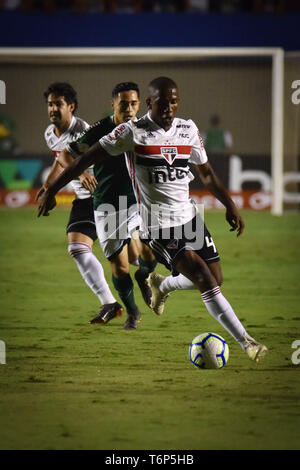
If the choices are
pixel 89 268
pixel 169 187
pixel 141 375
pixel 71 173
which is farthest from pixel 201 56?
pixel 141 375

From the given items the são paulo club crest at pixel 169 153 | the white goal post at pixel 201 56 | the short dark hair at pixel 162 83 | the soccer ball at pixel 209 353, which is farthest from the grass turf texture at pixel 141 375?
the white goal post at pixel 201 56

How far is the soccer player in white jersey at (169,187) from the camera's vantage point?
21.5 feet

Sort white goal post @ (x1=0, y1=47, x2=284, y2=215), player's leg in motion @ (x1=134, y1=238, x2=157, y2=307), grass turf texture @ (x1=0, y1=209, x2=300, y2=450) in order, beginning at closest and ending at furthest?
grass turf texture @ (x1=0, y1=209, x2=300, y2=450)
player's leg in motion @ (x1=134, y1=238, x2=157, y2=307)
white goal post @ (x1=0, y1=47, x2=284, y2=215)

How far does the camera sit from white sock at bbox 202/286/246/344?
6.45 meters

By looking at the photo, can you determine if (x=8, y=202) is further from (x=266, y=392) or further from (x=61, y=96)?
(x=266, y=392)

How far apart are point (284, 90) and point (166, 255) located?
13162 millimetres

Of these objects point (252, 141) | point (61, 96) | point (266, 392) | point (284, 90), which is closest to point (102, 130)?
point (61, 96)

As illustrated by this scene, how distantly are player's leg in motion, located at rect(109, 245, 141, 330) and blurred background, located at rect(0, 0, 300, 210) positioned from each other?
11.2 meters

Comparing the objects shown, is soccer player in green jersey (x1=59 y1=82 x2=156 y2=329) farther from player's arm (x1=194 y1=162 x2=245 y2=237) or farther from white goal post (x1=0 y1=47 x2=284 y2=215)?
white goal post (x1=0 y1=47 x2=284 y2=215)

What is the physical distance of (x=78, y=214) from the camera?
28.0ft

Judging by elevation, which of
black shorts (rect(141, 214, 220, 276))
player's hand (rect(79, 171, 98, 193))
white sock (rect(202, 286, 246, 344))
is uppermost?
player's hand (rect(79, 171, 98, 193))

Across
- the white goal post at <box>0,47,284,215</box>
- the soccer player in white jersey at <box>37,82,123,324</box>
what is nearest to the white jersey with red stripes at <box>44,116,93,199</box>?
the soccer player in white jersey at <box>37,82,123,324</box>

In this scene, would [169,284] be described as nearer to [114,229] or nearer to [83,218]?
[114,229]

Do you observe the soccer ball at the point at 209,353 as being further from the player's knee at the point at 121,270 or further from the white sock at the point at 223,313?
the player's knee at the point at 121,270
